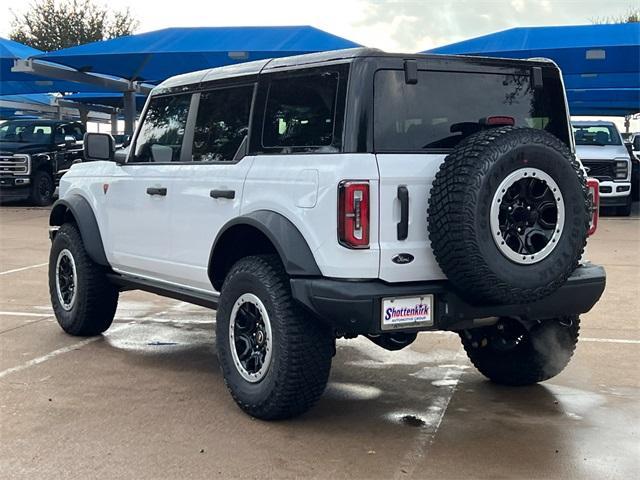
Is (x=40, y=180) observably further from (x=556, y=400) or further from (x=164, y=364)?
(x=556, y=400)

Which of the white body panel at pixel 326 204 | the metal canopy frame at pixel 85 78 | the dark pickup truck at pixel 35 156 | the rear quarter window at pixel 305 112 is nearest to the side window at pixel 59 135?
the dark pickup truck at pixel 35 156

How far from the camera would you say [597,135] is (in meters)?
17.0

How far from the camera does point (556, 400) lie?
485cm

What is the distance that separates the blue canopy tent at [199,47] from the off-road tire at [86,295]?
1078cm

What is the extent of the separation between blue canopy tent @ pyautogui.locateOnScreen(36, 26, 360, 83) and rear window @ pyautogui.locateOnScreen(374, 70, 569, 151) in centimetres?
1215

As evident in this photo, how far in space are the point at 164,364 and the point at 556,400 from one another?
2524 mm

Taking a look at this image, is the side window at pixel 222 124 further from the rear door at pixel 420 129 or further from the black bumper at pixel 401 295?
the black bumper at pixel 401 295

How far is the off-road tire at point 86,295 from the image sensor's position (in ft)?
20.3

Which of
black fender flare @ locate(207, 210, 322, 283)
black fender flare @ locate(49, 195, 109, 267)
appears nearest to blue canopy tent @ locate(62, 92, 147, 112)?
black fender flare @ locate(49, 195, 109, 267)

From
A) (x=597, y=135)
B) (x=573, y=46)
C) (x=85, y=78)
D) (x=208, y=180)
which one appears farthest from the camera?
(x=85, y=78)

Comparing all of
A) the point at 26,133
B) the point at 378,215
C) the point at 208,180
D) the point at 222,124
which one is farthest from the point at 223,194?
the point at 26,133

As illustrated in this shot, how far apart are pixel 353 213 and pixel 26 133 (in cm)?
1644

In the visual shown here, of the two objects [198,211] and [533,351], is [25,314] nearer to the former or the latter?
[198,211]

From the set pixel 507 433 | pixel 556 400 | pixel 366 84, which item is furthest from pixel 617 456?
pixel 366 84
